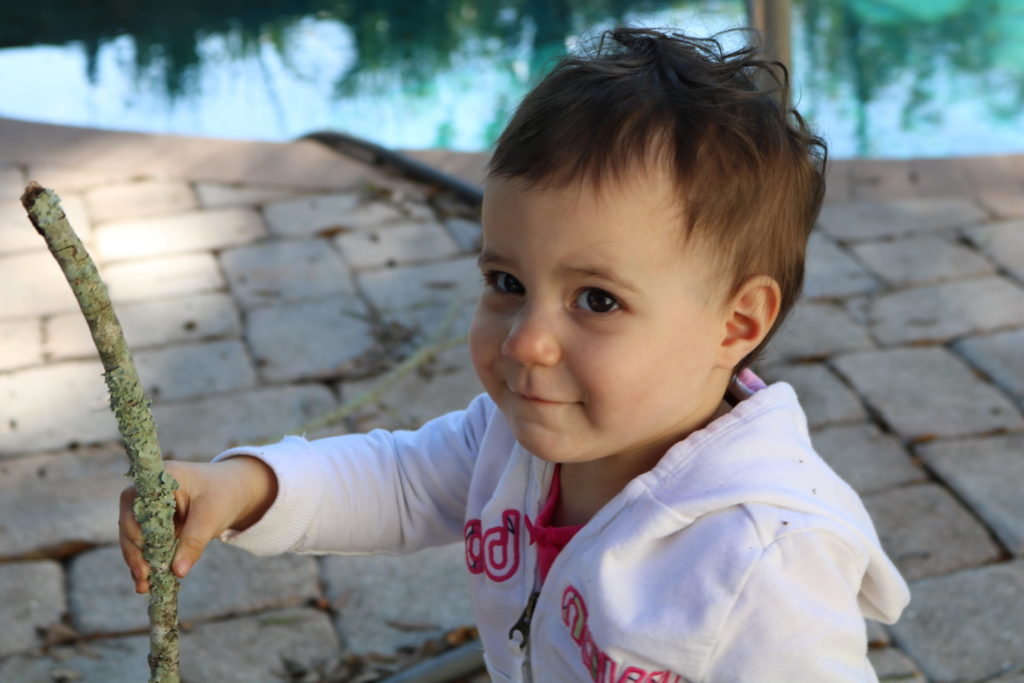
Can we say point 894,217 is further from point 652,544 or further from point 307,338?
point 652,544

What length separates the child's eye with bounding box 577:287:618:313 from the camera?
116 cm

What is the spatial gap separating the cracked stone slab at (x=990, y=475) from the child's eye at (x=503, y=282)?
139 cm

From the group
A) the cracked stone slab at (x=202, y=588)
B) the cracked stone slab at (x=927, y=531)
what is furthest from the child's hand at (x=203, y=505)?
the cracked stone slab at (x=927, y=531)

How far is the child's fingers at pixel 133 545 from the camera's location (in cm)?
112

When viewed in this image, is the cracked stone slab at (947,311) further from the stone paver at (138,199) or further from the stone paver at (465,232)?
the stone paver at (138,199)

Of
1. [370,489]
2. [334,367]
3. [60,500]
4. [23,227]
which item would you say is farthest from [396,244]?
[370,489]

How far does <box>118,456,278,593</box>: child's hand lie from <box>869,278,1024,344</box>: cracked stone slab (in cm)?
194

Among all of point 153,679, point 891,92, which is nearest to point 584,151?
point 153,679

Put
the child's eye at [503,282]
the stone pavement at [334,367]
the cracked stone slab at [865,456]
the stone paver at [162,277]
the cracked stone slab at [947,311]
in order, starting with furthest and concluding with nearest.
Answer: the stone paver at [162,277], the cracked stone slab at [947,311], the cracked stone slab at [865,456], the stone pavement at [334,367], the child's eye at [503,282]

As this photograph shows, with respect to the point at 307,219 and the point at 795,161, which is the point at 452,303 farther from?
the point at 795,161

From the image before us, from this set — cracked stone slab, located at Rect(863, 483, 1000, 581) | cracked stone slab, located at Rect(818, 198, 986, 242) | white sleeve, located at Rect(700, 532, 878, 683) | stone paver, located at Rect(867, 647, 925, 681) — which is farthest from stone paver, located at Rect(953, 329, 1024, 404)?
white sleeve, located at Rect(700, 532, 878, 683)

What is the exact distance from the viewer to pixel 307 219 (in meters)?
3.47

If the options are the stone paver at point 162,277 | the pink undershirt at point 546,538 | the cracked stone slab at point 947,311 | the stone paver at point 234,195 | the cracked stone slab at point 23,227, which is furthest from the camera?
the stone paver at point 234,195

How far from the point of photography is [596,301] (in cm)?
117
